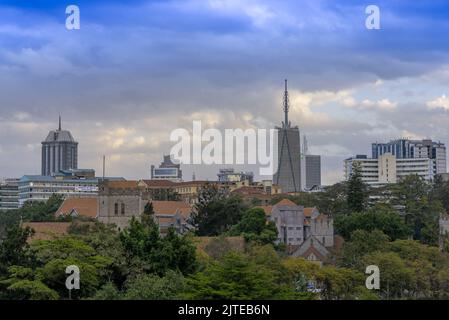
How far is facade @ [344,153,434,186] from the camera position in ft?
545

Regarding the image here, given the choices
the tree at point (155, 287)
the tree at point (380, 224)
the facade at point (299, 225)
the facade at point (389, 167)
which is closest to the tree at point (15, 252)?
Answer: the tree at point (155, 287)

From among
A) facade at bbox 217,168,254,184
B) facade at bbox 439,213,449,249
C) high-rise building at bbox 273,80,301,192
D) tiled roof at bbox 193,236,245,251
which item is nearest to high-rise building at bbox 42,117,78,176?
facade at bbox 217,168,254,184

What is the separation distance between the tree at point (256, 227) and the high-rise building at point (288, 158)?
1704 cm

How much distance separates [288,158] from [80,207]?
38879 millimetres

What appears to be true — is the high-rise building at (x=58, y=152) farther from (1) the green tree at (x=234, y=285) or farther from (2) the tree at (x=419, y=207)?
(1) the green tree at (x=234, y=285)

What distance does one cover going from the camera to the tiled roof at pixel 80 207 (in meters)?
84.0

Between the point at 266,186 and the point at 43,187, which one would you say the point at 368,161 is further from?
the point at 43,187

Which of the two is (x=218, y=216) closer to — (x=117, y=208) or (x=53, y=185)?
(x=117, y=208)

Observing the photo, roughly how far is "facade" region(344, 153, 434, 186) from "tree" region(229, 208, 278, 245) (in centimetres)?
9421

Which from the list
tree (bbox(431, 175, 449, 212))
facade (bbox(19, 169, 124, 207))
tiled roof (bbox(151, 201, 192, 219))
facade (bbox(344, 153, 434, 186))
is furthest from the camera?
facade (bbox(344, 153, 434, 186))

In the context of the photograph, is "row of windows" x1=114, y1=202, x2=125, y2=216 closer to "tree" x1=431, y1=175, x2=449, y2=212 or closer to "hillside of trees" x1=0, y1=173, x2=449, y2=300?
"hillside of trees" x1=0, y1=173, x2=449, y2=300

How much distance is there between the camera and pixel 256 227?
230ft

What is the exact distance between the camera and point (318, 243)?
70.3 meters
